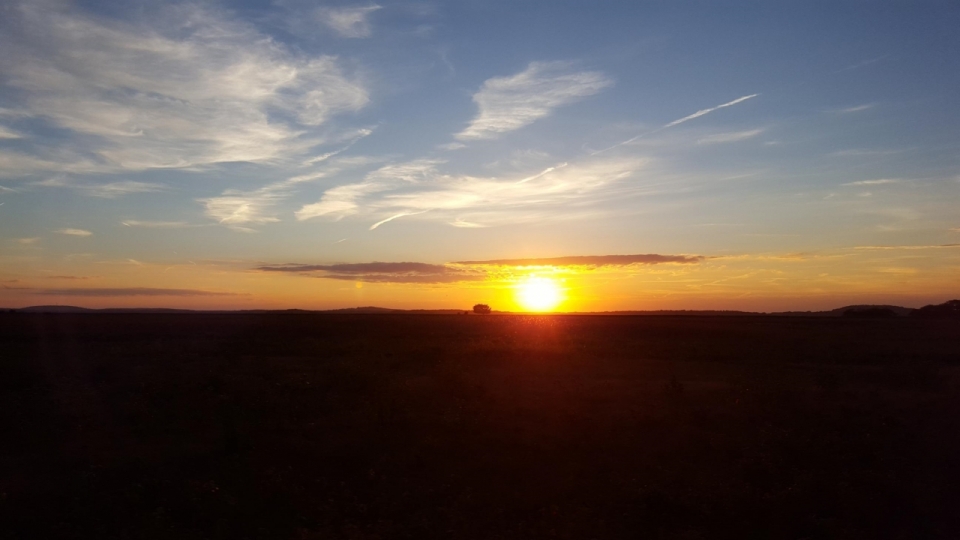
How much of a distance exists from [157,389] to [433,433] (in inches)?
342

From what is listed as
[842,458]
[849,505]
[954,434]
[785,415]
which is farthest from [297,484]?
[954,434]

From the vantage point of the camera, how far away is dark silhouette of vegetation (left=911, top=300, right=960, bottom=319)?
98.1 m

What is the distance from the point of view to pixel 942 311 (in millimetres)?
103312

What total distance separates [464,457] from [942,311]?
11132cm

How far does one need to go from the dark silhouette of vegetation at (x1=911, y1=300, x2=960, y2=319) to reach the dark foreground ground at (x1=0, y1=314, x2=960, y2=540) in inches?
3473

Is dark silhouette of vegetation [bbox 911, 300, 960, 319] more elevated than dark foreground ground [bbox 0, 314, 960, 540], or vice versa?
dark silhouette of vegetation [bbox 911, 300, 960, 319]

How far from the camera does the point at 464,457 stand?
12938 millimetres

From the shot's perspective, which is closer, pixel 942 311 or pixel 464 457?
pixel 464 457

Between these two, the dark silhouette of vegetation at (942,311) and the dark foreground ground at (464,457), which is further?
the dark silhouette of vegetation at (942,311)

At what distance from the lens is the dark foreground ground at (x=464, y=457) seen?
10055mm

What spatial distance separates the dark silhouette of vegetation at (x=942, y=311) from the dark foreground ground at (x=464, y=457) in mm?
88204

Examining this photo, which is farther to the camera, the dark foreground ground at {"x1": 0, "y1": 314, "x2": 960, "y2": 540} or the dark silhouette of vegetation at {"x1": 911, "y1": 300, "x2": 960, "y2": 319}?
the dark silhouette of vegetation at {"x1": 911, "y1": 300, "x2": 960, "y2": 319}

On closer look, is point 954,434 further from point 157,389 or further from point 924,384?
point 157,389

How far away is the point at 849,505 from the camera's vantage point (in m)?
10.7
